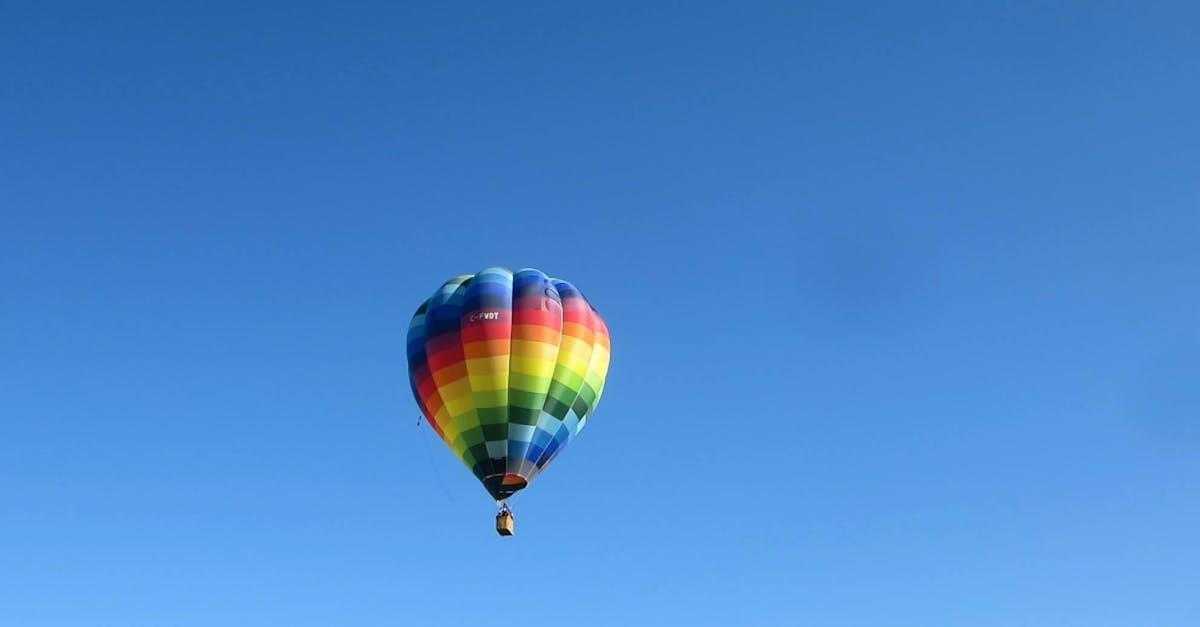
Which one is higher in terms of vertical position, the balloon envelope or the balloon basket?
the balloon envelope

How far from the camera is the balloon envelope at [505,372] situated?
130ft

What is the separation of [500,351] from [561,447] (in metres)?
4.25

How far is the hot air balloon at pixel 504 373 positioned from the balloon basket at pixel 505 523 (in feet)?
0.11

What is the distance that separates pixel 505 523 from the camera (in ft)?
129

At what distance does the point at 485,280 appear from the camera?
1623 inches

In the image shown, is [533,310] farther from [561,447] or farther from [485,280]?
[561,447]

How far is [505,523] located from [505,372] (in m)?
4.93

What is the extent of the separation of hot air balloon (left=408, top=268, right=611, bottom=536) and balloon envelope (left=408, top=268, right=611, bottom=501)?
0.11 ft

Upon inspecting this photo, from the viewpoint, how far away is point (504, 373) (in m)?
39.7

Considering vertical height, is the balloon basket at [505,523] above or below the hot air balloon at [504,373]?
below

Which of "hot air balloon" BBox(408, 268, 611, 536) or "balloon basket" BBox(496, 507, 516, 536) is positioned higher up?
"hot air balloon" BBox(408, 268, 611, 536)

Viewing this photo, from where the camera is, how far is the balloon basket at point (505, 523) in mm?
39375

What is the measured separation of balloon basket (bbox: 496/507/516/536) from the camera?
39.4 m

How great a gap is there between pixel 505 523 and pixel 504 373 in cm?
490
